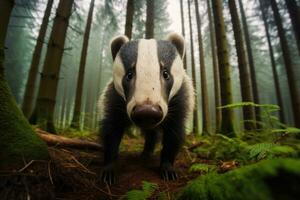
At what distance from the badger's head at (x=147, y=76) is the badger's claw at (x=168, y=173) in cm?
74

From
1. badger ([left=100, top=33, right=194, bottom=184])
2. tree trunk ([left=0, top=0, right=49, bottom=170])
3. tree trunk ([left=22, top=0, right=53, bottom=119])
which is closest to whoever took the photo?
tree trunk ([left=0, top=0, right=49, bottom=170])

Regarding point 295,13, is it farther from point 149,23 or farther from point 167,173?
point 167,173

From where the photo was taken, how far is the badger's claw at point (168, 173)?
252 cm

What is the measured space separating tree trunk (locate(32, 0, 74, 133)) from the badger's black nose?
345 cm

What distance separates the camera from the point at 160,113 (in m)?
1.93

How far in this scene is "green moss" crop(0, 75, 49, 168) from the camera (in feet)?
5.69

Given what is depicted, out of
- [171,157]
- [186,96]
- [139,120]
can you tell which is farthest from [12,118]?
[186,96]

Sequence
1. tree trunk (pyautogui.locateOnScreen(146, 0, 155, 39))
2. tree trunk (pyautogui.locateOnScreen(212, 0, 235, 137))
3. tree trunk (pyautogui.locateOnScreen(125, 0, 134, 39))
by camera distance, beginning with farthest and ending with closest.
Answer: tree trunk (pyautogui.locateOnScreen(146, 0, 155, 39)) < tree trunk (pyautogui.locateOnScreen(125, 0, 134, 39)) < tree trunk (pyautogui.locateOnScreen(212, 0, 235, 137))

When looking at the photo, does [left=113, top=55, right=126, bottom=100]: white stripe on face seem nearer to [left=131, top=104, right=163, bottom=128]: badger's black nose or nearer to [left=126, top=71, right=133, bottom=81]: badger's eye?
[left=126, top=71, right=133, bottom=81]: badger's eye

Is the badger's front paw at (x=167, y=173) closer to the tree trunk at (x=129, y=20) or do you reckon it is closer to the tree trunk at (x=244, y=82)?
the tree trunk at (x=244, y=82)

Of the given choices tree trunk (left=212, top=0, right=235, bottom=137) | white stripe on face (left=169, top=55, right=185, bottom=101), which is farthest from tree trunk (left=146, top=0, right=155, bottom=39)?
white stripe on face (left=169, top=55, right=185, bottom=101)

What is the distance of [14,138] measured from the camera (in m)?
1.83

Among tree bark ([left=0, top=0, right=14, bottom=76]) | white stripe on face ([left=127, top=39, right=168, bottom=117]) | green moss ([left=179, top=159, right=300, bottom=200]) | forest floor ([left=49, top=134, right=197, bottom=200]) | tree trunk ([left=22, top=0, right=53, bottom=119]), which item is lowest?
forest floor ([left=49, top=134, right=197, bottom=200])

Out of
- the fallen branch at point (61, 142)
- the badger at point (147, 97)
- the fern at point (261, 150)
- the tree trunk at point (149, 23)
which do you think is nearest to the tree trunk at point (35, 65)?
the tree trunk at point (149, 23)
